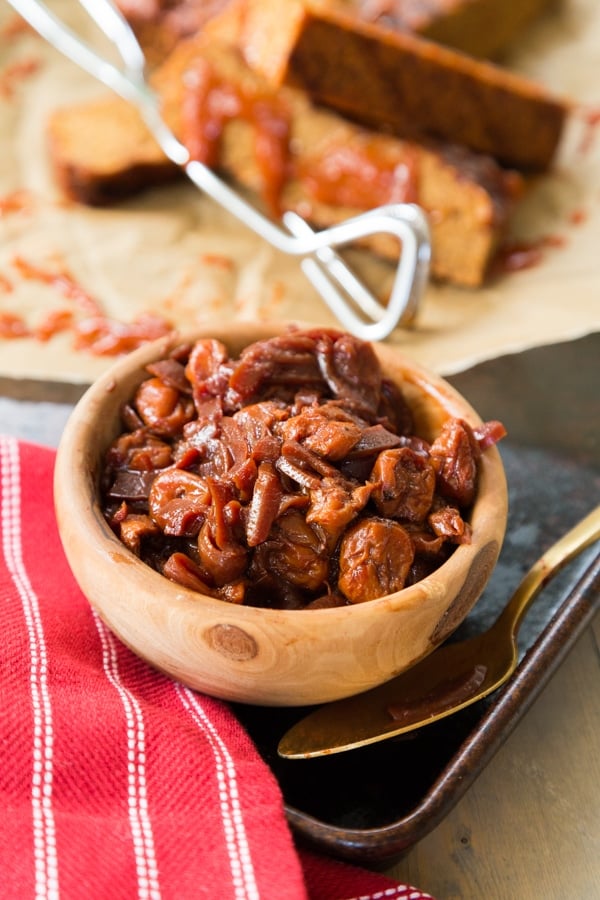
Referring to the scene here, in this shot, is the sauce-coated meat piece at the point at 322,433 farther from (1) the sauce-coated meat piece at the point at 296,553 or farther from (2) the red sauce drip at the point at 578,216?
(2) the red sauce drip at the point at 578,216

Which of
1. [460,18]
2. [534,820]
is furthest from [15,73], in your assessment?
[534,820]

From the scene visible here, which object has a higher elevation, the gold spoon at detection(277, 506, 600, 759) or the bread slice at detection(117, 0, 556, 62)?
the bread slice at detection(117, 0, 556, 62)

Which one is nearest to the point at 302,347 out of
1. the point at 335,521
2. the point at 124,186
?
the point at 335,521

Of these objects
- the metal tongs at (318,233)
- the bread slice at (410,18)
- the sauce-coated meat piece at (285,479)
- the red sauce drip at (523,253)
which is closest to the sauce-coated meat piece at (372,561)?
the sauce-coated meat piece at (285,479)

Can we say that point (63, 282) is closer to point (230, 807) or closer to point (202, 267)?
point (202, 267)

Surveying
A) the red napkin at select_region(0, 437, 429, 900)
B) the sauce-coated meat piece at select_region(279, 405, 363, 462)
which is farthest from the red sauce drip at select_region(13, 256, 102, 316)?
the sauce-coated meat piece at select_region(279, 405, 363, 462)

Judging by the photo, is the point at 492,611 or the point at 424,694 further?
the point at 492,611

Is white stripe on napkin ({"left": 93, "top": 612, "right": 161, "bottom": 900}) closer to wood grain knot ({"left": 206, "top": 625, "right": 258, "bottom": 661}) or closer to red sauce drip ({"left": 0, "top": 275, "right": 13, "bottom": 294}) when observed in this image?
wood grain knot ({"left": 206, "top": 625, "right": 258, "bottom": 661})
